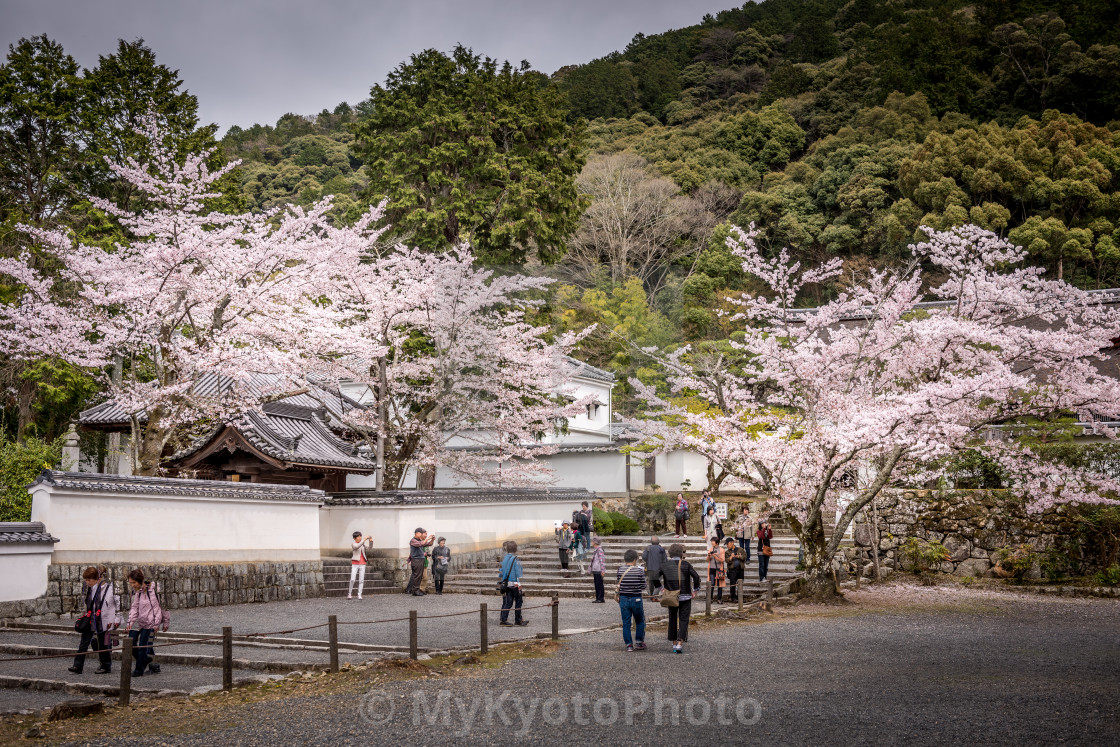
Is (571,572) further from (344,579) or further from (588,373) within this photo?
(588,373)

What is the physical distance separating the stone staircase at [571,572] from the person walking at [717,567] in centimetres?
86

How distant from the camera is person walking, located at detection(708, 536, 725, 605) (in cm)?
1646

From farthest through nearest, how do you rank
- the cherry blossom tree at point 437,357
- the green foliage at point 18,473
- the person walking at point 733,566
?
the cherry blossom tree at point 437,357 → the green foliage at point 18,473 → the person walking at point 733,566

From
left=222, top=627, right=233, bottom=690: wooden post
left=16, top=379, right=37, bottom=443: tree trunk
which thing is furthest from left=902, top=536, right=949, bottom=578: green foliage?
left=16, top=379, right=37, bottom=443: tree trunk

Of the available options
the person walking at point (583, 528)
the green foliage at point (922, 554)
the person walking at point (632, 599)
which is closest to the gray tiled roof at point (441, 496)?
the person walking at point (583, 528)

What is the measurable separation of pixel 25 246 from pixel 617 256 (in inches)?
1193

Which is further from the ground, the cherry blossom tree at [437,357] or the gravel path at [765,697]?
the cherry blossom tree at [437,357]

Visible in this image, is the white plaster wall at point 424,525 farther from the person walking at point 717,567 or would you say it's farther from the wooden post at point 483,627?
the wooden post at point 483,627

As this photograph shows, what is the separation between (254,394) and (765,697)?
18.8 m

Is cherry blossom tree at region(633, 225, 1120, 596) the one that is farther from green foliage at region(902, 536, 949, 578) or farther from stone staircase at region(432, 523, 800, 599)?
green foliage at region(902, 536, 949, 578)

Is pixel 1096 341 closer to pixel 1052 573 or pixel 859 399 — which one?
pixel 859 399

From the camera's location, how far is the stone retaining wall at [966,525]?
66.8 feet

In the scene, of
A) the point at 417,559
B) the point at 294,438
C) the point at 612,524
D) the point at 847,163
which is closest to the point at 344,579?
the point at 417,559

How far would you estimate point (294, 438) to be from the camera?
859 inches
